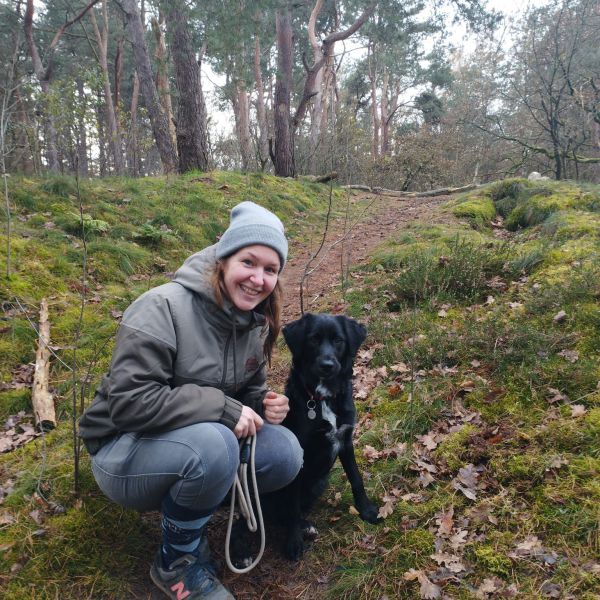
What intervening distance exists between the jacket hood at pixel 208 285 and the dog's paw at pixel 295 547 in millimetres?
1256

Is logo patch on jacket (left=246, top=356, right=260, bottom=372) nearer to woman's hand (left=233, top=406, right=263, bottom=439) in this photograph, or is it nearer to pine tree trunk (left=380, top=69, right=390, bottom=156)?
woman's hand (left=233, top=406, right=263, bottom=439)

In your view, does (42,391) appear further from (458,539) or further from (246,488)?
(458,539)

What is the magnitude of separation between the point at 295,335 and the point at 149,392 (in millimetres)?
1040

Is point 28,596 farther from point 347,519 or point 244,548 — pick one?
point 347,519

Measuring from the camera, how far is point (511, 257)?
498 centimetres

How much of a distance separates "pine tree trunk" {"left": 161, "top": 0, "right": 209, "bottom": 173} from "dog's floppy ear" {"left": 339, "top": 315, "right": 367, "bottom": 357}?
28.4ft

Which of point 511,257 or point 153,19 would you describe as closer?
point 511,257

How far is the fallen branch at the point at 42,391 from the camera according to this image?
3236 mm

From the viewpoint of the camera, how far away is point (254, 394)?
241 centimetres

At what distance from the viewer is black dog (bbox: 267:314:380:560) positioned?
2.48 metres

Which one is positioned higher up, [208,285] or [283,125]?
[283,125]

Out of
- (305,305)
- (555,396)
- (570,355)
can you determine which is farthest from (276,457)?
(305,305)

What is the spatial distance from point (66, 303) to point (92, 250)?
139 centimetres

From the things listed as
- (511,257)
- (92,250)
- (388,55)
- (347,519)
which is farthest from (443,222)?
(388,55)
